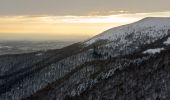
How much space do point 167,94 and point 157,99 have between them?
5.18 metres

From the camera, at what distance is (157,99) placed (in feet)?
655

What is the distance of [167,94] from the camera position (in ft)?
654
